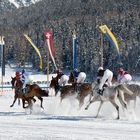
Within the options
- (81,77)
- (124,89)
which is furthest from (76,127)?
(81,77)

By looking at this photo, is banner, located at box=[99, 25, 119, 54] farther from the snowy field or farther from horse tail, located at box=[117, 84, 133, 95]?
horse tail, located at box=[117, 84, 133, 95]

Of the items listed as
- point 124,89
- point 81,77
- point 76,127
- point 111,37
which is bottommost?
point 76,127

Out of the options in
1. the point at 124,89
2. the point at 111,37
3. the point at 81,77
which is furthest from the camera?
the point at 111,37

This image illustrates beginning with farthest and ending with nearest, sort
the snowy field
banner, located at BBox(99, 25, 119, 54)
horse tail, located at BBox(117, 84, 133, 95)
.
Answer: banner, located at BBox(99, 25, 119, 54), horse tail, located at BBox(117, 84, 133, 95), the snowy field

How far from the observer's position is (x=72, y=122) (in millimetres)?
16578

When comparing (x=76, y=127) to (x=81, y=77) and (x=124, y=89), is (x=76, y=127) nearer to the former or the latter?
(x=124, y=89)

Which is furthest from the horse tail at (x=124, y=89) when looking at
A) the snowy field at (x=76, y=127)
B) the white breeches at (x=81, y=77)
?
the white breeches at (x=81, y=77)

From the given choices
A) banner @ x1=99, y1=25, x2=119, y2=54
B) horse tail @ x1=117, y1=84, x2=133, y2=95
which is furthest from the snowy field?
banner @ x1=99, y1=25, x2=119, y2=54

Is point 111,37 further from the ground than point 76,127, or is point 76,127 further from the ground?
point 111,37

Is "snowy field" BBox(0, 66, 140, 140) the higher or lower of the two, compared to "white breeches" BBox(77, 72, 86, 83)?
lower

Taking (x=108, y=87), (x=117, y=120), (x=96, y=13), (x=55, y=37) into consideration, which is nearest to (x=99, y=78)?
(x=108, y=87)

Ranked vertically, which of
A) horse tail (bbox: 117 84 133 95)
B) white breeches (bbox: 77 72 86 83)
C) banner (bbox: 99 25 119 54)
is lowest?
horse tail (bbox: 117 84 133 95)

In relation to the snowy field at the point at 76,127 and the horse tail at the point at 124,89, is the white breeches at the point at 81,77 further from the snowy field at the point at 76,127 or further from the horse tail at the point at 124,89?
the horse tail at the point at 124,89

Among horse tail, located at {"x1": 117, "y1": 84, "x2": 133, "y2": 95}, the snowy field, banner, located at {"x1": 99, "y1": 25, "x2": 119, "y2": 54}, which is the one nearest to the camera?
the snowy field
